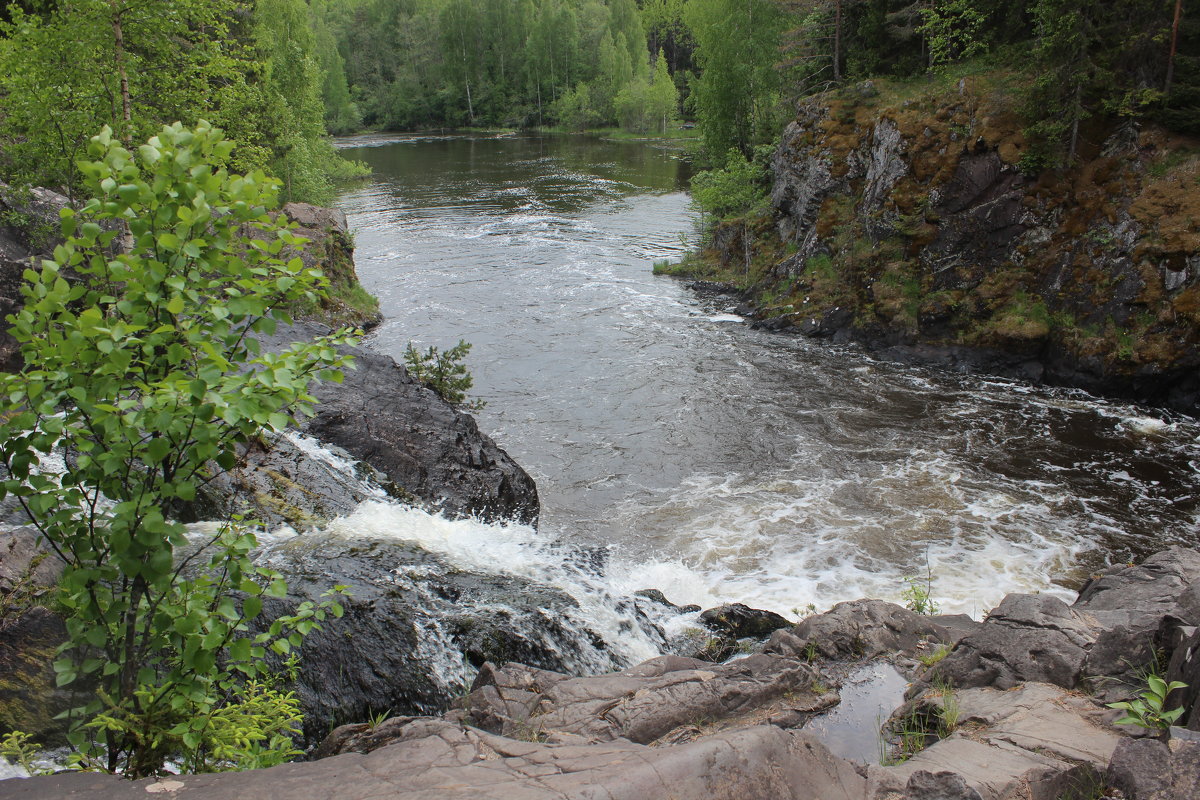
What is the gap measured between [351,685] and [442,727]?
1944 mm

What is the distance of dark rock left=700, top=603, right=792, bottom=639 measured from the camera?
9.53 m

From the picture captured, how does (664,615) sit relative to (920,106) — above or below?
below

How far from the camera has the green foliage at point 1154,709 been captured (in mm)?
5021

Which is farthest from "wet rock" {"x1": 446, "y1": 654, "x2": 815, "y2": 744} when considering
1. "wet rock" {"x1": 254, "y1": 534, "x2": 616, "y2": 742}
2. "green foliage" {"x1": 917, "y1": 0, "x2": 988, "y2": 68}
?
"green foliage" {"x1": 917, "y1": 0, "x2": 988, "y2": 68}

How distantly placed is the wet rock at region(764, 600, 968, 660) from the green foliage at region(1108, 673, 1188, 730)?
3.06m

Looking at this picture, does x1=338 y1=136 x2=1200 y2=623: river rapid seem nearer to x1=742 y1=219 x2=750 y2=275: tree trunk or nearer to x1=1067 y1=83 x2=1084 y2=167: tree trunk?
x1=742 y1=219 x2=750 y2=275: tree trunk

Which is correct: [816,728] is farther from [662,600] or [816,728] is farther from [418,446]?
[418,446]

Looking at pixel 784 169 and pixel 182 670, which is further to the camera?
pixel 784 169

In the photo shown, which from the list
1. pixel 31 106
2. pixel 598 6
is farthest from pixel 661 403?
pixel 598 6

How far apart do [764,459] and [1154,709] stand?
1081 cm

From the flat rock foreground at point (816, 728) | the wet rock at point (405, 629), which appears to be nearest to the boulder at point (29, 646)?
the wet rock at point (405, 629)

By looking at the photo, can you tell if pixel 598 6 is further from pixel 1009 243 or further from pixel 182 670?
pixel 182 670

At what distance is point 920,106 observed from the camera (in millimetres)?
23891

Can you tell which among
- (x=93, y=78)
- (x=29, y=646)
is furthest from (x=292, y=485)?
(x=93, y=78)
